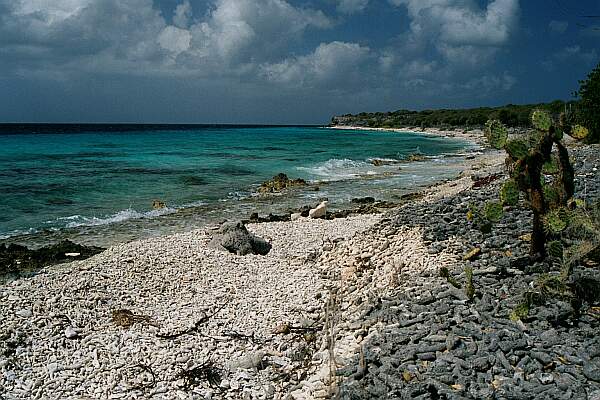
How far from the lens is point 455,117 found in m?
97.5

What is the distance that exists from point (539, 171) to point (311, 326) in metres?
3.84

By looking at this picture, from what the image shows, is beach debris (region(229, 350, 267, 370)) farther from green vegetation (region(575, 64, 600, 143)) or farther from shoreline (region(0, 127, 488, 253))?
green vegetation (region(575, 64, 600, 143))

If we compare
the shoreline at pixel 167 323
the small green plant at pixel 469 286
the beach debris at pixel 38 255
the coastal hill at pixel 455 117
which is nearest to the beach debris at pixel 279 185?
the beach debris at pixel 38 255

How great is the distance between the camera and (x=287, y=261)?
9812 mm

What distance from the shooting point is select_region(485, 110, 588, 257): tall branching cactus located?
6.58m

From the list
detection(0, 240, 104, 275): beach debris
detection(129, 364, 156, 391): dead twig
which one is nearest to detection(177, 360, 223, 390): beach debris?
detection(129, 364, 156, 391): dead twig

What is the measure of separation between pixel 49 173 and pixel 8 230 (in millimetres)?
14398

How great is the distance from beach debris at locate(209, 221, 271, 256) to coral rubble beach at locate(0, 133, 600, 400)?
461 millimetres

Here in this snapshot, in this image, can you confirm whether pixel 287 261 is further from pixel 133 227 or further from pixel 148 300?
pixel 133 227

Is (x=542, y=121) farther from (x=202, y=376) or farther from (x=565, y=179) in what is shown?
(x=202, y=376)

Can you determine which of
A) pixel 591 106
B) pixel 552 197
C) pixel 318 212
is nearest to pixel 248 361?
pixel 552 197

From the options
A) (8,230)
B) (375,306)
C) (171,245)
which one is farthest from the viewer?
(8,230)

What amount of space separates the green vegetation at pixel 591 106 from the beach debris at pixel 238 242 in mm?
18016

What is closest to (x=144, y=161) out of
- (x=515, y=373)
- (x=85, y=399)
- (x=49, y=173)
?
(x=49, y=173)
